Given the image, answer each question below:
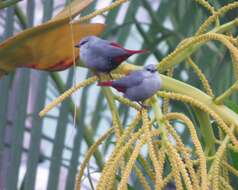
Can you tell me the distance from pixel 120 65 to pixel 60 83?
1.65 feet

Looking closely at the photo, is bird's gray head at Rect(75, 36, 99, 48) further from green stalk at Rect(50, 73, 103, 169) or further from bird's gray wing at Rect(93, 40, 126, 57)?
green stalk at Rect(50, 73, 103, 169)

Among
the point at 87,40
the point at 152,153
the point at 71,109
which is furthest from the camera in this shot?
the point at 71,109

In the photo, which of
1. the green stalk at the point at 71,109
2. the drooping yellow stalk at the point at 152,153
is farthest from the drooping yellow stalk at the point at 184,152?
the green stalk at the point at 71,109

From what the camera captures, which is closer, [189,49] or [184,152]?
[184,152]

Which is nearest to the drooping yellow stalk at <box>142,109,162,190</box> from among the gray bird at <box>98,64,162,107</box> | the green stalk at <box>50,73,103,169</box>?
the gray bird at <box>98,64,162,107</box>

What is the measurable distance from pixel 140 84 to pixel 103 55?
5cm

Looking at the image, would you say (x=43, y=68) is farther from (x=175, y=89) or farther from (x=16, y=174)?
(x=16, y=174)

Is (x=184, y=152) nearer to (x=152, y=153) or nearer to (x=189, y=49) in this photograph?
(x=152, y=153)

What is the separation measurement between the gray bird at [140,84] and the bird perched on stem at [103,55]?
0.08ft

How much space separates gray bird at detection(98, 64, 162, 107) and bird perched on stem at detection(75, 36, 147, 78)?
0.9 inches

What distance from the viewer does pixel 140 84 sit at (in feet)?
1.95

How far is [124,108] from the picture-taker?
139 centimetres

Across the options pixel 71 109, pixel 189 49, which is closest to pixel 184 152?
pixel 189 49

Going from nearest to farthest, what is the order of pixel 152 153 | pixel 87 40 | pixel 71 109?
pixel 152 153 < pixel 87 40 < pixel 71 109
